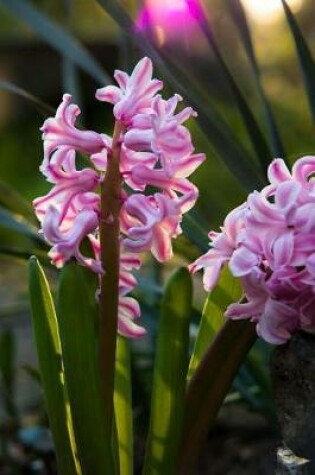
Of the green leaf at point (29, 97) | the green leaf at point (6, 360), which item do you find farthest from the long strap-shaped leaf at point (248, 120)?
the green leaf at point (6, 360)

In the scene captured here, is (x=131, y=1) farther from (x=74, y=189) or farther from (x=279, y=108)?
(x=74, y=189)

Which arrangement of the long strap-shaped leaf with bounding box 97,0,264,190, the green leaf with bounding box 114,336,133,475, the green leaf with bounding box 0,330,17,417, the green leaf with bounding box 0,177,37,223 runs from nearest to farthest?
the green leaf with bounding box 114,336,133,475
the long strap-shaped leaf with bounding box 97,0,264,190
the green leaf with bounding box 0,177,37,223
the green leaf with bounding box 0,330,17,417

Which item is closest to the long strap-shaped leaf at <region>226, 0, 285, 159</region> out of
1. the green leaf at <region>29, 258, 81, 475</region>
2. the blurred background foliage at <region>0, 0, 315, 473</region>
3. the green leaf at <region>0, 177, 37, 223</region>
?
the blurred background foliage at <region>0, 0, 315, 473</region>

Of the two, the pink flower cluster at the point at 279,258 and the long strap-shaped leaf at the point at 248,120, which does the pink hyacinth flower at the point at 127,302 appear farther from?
the long strap-shaped leaf at the point at 248,120

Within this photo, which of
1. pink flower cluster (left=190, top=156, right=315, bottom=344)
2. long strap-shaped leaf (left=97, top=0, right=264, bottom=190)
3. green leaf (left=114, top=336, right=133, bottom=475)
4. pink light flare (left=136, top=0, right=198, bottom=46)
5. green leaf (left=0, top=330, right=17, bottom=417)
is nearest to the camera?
pink flower cluster (left=190, top=156, right=315, bottom=344)

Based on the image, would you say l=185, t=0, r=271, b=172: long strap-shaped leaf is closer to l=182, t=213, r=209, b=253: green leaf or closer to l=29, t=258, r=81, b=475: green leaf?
l=182, t=213, r=209, b=253: green leaf

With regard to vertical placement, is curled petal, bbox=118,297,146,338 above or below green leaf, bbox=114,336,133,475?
above

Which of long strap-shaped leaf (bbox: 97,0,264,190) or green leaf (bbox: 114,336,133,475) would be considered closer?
green leaf (bbox: 114,336,133,475)
